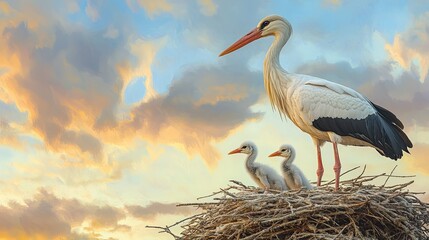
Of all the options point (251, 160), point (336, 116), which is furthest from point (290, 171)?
point (336, 116)

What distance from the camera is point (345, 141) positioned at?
305 inches

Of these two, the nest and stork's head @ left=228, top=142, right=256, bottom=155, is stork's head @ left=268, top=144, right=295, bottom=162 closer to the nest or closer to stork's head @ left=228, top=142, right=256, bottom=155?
stork's head @ left=228, top=142, right=256, bottom=155

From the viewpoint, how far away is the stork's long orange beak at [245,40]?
8469 mm

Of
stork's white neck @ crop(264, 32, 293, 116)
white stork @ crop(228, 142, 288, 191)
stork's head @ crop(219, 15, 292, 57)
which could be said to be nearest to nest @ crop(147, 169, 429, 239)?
white stork @ crop(228, 142, 288, 191)

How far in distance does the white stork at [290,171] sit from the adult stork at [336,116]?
31 centimetres

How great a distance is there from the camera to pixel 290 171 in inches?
306

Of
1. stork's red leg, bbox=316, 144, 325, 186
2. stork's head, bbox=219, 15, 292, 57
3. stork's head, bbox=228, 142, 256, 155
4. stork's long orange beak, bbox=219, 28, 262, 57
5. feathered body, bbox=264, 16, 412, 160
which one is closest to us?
feathered body, bbox=264, 16, 412, 160

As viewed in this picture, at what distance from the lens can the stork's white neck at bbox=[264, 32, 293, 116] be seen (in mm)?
7984

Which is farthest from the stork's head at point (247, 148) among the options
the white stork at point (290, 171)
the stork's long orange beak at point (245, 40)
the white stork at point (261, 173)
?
the stork's long orange beak at point (245, 40)

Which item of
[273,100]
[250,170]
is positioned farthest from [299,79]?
[250,170]

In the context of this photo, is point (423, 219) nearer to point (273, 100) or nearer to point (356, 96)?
point (356, 96)

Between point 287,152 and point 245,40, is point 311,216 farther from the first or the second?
point 245,40

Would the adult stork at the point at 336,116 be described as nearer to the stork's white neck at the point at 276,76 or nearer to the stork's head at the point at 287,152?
the stork's white neck at the point at 276,76

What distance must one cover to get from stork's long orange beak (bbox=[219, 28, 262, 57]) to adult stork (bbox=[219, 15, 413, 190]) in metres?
0.73
